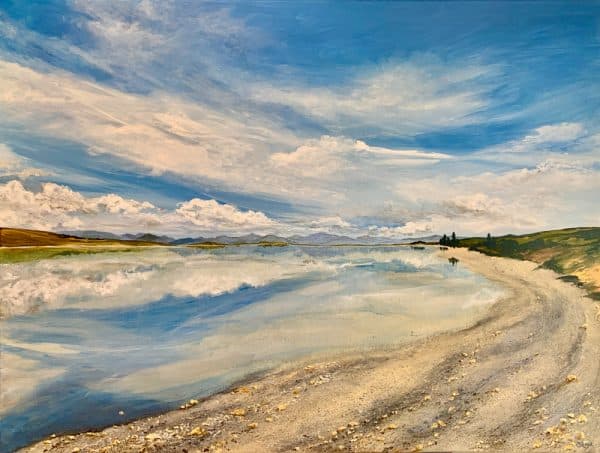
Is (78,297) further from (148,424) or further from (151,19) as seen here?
(151,19)

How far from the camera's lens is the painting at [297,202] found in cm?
244

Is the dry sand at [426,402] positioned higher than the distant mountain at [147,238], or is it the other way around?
the distant mountain at [147,238]

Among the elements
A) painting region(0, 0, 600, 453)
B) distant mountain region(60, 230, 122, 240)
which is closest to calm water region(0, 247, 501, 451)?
painting region(0, 0, 600, 453)

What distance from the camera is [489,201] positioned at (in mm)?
2695

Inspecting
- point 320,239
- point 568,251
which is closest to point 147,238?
point 320,239

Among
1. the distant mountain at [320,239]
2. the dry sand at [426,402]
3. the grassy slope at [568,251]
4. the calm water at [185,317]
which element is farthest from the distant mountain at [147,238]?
the grassy slope at [568,251]

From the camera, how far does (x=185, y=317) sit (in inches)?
101

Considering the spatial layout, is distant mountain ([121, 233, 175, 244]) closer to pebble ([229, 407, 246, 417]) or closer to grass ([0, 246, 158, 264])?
grass ([0, 246, 158, 264])

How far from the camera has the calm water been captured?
2.34 m

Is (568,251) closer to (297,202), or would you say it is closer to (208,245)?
(297,202)

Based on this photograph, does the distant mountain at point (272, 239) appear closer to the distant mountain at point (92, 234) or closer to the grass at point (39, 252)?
the distant mountain at point (92, 234)

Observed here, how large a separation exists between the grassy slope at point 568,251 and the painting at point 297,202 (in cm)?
1

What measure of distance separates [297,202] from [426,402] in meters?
1.40

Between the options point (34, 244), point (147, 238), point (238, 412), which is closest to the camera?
point (238, 412)
